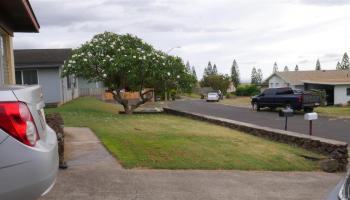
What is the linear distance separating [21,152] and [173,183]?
461 cm

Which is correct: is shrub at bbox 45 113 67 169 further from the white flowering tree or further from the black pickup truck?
the black pickup truck

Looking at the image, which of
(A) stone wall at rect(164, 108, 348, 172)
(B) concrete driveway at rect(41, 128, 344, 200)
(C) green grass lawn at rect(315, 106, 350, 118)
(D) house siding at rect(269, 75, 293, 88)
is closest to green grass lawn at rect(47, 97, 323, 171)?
(A) stone wall at rect(164, 108, 348, 172)

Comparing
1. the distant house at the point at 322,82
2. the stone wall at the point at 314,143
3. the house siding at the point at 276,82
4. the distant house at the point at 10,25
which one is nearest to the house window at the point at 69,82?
the stone wall at the point at 314,143

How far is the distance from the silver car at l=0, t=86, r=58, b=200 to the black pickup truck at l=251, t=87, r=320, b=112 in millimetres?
31596

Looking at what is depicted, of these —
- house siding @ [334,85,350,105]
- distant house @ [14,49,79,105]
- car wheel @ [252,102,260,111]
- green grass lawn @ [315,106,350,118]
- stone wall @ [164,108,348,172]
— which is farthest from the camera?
house siding @ [334,85,350,105]

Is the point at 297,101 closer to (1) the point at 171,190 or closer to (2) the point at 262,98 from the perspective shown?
(2) the point at 262,98

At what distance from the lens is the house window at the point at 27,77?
3183cm

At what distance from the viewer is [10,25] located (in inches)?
520

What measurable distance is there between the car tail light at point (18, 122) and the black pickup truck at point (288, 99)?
31.7 metres

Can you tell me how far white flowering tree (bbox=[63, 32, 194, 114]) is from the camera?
26391 mm

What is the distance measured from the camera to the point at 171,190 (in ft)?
25.3

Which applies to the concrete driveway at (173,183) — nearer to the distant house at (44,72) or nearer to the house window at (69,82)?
the distant house at (44,72)

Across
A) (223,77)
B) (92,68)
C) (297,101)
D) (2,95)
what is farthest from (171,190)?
(223,77)

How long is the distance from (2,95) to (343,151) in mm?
8828
